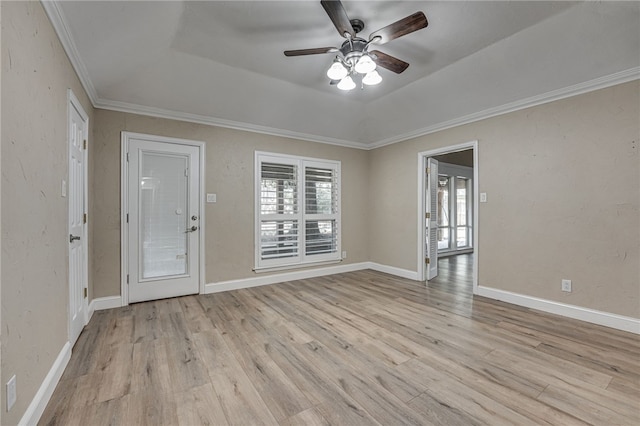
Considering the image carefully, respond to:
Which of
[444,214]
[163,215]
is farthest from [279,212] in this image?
[444,214]

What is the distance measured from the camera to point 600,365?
6.89 feet

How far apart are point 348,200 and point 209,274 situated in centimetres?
279

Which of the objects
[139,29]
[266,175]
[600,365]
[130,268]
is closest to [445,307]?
[600,365]

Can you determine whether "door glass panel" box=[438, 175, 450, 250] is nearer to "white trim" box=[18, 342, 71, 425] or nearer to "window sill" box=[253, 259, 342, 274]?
"window sill" box=[253, 259, 342, 274]

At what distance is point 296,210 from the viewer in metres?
4.75

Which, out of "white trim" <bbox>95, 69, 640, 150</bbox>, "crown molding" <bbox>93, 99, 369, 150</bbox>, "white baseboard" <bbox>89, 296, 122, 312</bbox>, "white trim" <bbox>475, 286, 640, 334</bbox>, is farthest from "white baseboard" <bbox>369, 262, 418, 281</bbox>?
"white baseboard" <bbox>89, 296, 122, 312</bbox>

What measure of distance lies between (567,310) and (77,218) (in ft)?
16.7

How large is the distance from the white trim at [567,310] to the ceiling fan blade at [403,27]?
10.7ft

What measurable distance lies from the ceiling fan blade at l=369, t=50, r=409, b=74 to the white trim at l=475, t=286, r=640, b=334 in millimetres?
3028

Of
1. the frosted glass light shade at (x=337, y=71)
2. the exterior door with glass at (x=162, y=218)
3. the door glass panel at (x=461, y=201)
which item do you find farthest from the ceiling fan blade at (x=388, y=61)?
the door glass panel at (x=461, y=201)

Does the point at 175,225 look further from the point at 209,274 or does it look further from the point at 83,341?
the point at 83,341

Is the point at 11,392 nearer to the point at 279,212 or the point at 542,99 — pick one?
the point at 279,212

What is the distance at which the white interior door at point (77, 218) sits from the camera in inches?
92.0

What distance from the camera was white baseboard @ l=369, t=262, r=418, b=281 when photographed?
15.5ft
